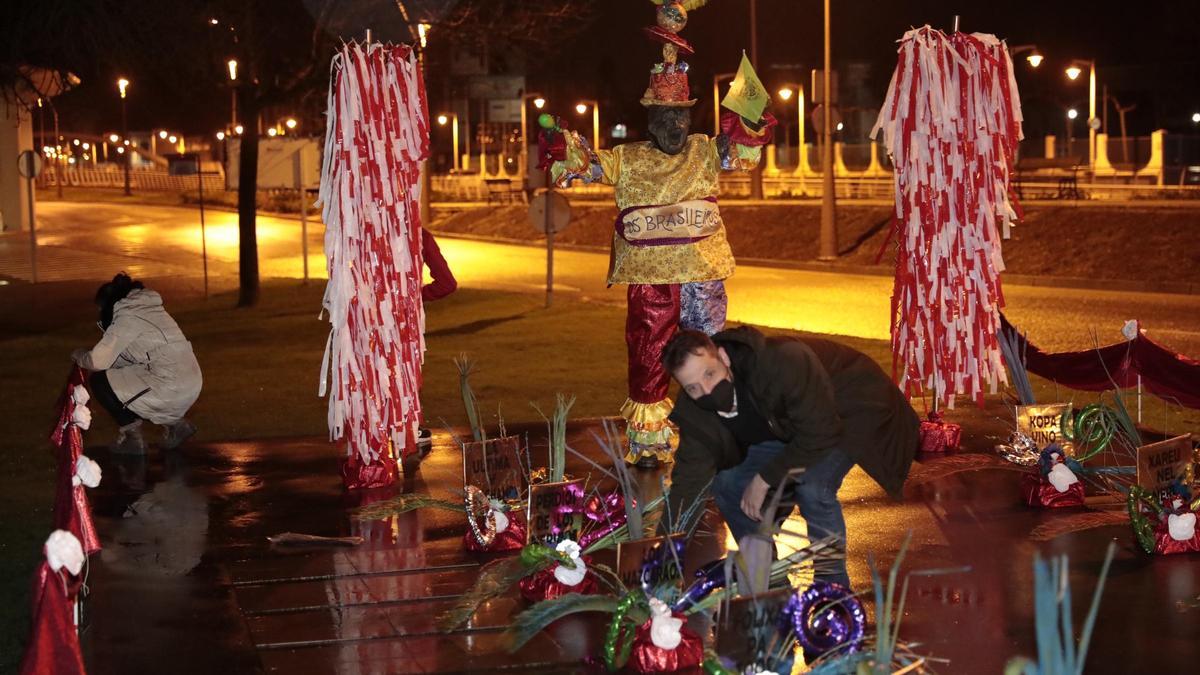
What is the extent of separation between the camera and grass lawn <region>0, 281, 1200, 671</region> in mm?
8484

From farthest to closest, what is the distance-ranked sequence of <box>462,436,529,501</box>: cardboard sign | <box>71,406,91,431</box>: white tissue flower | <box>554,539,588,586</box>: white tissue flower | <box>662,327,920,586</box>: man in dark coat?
<box>462,436,529,501</box>: cardboard sign < <box>71,406,91,431</box>: white tissue flower < <box>554,539,588,586</box>: white tissue flower < <box>662,327,920,586</box>: man in dark coat

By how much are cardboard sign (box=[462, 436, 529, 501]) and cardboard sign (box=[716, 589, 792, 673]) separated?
241cm

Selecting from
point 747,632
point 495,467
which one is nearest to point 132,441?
point 495,467

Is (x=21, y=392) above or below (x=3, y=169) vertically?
below

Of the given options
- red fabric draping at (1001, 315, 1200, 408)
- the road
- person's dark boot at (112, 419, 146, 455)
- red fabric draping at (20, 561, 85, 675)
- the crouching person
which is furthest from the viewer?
the road

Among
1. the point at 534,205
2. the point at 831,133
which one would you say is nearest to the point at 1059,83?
the point at 831,133

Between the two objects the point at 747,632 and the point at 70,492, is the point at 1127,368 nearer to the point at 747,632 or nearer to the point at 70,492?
the point at 747,632

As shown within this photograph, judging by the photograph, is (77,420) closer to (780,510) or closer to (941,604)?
(780,510)

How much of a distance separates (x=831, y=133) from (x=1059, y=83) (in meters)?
41.9

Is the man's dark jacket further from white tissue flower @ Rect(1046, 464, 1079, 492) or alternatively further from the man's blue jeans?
white tissue flower @ Rect(1046, 464, 1079, 492)

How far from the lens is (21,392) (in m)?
12.5

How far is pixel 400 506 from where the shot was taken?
721cm

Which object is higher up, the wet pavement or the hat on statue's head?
the hat on statue's head

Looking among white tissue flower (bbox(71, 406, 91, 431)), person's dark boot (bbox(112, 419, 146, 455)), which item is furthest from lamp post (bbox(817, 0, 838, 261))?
white tissue flower (bbox(71, 406, 91, 431))
